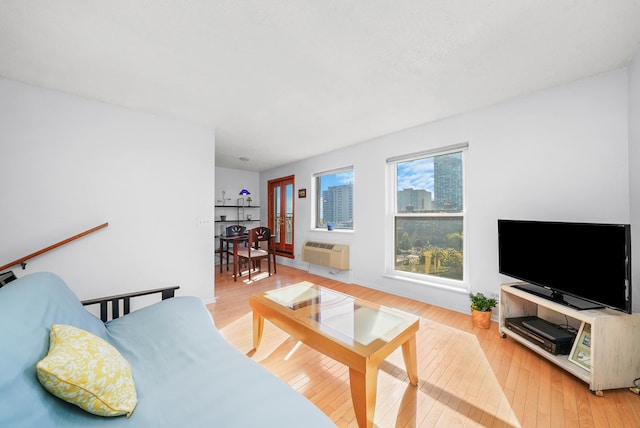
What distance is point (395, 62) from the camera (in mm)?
1950

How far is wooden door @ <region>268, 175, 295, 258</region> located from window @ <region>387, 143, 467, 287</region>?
2630 millimetres

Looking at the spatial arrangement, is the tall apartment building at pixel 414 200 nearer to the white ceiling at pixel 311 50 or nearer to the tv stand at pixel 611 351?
the white ceiling at pixel 311 50

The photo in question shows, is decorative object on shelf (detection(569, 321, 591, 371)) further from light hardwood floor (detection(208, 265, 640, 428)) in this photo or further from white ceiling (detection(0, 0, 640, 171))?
white ceiling (detection(0, 0, 640, 171))

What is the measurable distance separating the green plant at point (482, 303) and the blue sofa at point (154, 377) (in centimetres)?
234

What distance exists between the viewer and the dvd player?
73.5 inches

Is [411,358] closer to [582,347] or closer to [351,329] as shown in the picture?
[351,329]

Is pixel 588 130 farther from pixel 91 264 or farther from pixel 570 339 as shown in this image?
pixel 91 264

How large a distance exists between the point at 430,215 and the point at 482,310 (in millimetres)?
1290

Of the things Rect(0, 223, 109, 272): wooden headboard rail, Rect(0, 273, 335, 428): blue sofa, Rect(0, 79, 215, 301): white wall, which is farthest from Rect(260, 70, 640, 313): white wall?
Rect(0, 223, 109, 272): wooden headboard rail

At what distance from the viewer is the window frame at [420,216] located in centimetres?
301

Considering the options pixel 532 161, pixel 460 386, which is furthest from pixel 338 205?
pixel 460 386

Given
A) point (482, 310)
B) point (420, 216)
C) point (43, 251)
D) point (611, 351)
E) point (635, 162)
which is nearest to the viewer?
point (611, 351)

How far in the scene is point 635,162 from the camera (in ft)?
6.20

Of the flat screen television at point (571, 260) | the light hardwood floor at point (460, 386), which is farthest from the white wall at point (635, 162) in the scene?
the light hardwood floor at point (460, 386)
